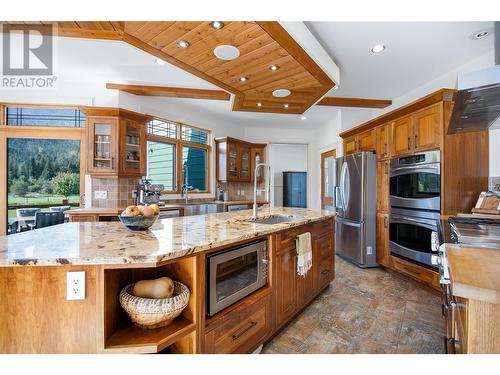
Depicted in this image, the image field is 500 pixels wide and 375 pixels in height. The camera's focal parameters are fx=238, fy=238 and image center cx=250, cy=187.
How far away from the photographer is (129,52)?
8.61ft

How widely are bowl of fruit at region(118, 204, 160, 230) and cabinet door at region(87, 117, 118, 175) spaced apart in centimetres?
216

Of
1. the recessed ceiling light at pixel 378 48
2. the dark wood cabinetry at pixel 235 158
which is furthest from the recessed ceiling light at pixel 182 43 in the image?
the dark wood cabinetry at pixel 235 158

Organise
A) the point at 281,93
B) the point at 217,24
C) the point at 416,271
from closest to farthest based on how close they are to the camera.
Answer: the point at 217,24
the point at 416,271
the point at 281,93

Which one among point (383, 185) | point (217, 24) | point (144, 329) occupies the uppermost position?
point (217, 24)

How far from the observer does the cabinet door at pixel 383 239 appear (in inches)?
133

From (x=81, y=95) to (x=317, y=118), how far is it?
170 inches

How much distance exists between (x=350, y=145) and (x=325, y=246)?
223cm

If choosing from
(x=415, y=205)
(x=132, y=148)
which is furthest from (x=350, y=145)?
(x=132, y=148)

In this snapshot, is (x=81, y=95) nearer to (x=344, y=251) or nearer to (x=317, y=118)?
(x=317, y=118)

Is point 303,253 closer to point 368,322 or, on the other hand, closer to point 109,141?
point 368,322

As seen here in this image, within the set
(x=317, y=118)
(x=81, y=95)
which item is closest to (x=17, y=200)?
(x=81, y=95)

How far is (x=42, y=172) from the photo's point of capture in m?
3.45

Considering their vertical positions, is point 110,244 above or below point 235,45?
below

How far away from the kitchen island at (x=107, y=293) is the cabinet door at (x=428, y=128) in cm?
238
